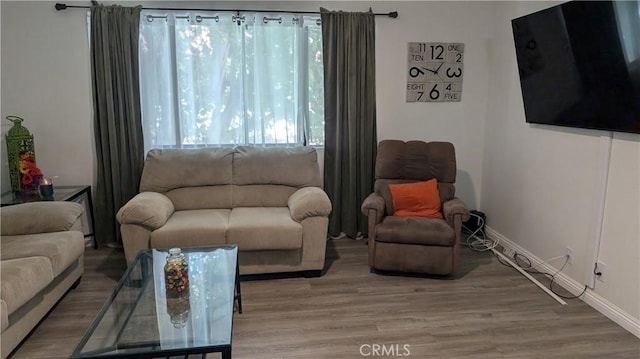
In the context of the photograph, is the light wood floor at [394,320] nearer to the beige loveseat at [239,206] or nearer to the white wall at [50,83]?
the beige loveseat at [239,206]

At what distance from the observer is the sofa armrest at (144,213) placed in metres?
2.88

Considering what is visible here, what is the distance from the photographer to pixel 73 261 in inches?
109

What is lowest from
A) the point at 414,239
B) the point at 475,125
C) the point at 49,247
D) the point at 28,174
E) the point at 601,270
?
the point at 601,270

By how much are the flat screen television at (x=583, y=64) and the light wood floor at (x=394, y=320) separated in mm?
1214

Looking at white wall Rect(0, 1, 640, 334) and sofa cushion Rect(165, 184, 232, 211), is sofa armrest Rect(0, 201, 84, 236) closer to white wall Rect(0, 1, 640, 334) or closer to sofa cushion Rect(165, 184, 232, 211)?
sofa cushion Rect(165, 184, 232, 211)

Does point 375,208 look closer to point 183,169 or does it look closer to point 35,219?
point 183,169

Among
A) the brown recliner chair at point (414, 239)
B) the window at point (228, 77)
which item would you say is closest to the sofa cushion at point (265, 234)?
the brown recliner chair at point (414, 239)

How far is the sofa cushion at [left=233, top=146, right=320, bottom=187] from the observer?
355 centimetres

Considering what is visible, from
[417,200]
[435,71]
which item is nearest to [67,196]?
[417,200]

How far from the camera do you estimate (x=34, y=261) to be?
2332 millimetres

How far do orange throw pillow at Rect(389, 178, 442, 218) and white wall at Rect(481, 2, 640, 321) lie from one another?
802 mm

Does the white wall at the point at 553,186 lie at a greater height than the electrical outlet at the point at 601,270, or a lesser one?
greater

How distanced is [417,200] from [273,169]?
123cm

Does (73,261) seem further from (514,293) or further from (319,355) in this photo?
(514,293)
